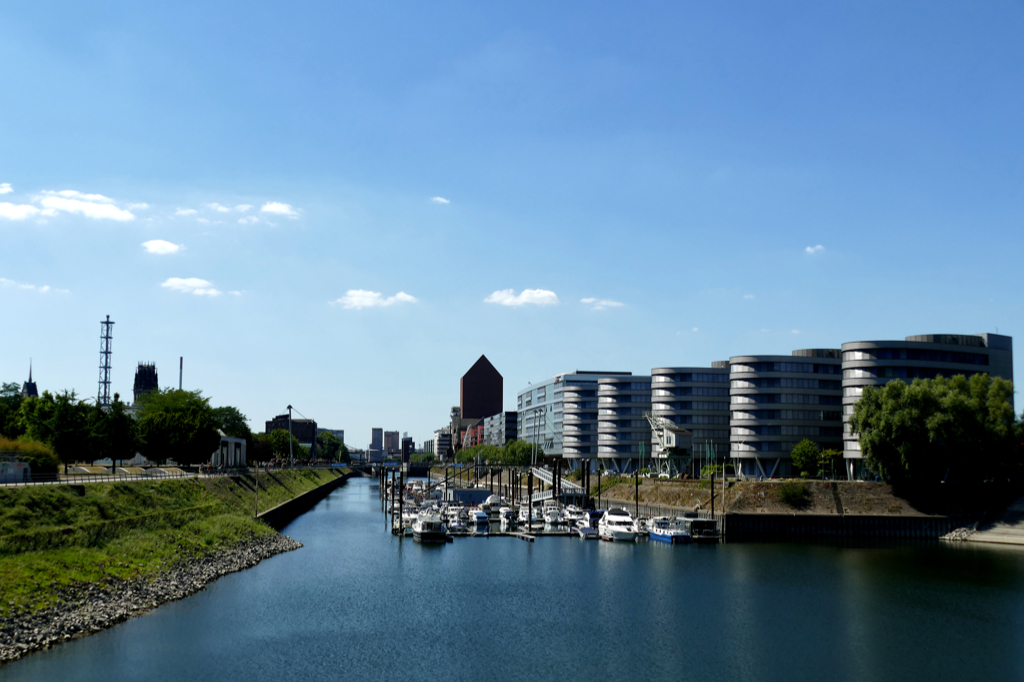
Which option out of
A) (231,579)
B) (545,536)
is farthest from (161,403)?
(231,579)

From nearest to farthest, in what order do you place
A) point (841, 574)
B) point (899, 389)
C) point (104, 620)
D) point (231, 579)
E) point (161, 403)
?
point (104, 620)
point (231, 579)
point (841, 574)
point (899, 389)
point (161, 403)

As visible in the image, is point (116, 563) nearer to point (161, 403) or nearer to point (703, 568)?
point (703, 568)

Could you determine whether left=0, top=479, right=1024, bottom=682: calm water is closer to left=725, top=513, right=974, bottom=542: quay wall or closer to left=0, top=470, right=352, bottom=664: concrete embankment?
left=0, top=470, right=352, bottom=664: concrete embankment

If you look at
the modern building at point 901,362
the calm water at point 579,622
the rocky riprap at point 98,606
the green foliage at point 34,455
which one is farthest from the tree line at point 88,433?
the modern building at point 901,362

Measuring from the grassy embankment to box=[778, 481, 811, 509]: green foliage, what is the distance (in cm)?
7279

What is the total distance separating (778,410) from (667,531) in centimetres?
5656

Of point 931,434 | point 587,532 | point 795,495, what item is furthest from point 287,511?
point 931,434

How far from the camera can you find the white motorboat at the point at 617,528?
375 ft

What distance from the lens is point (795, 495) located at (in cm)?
12125

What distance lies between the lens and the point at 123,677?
4428 cm

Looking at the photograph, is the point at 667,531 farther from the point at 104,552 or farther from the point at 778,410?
the point at 104,552

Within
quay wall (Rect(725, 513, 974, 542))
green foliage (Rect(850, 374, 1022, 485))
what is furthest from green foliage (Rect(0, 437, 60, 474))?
green foliage (Rect(850, 374, 1022, 485))

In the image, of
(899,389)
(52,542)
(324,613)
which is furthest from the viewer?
(899,389)

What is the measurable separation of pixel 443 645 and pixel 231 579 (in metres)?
28.0
